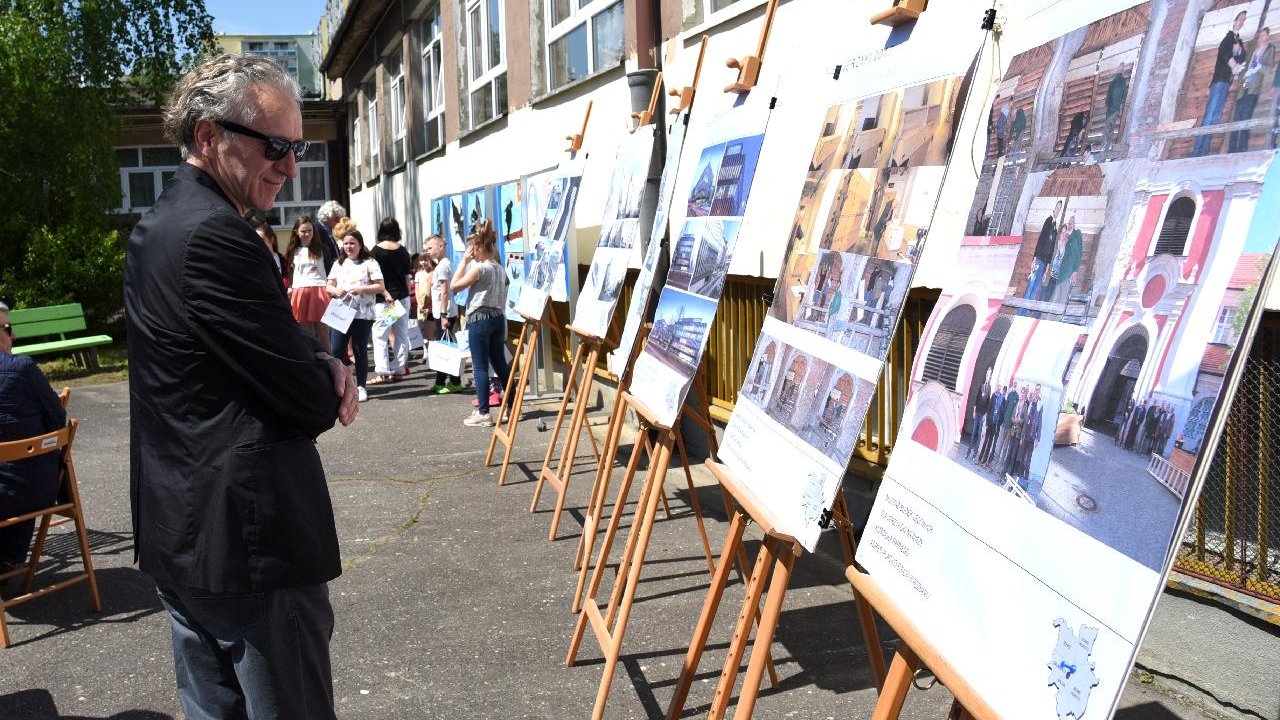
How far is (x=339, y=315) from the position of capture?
1050cm

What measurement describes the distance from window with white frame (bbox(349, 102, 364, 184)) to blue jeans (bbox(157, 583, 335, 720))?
84.0ft

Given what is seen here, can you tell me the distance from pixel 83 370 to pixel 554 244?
1024 cm

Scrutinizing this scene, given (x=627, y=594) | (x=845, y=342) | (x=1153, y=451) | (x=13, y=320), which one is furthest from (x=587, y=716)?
(x=13, y=320)

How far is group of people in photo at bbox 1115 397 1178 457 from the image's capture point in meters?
1.44

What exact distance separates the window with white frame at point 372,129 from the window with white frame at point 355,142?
1.13 meters

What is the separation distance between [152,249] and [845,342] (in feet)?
5.22

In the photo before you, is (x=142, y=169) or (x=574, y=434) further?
(x=142, y=169)


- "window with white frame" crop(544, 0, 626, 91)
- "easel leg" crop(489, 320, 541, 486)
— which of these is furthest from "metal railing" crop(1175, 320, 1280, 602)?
"window with white frame" crop(544, 0, 626, 91)

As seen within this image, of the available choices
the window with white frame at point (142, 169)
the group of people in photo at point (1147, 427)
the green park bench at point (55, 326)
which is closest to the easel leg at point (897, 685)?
the group of people in photo at point (1147, 427)

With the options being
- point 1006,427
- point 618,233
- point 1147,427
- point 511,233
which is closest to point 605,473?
point 618,233

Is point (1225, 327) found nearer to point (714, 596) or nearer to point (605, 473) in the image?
point (714, 596)

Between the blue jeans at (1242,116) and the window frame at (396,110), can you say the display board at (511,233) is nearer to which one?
the blue jeans at (1242,116)

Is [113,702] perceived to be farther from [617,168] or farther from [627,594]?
[617,168]

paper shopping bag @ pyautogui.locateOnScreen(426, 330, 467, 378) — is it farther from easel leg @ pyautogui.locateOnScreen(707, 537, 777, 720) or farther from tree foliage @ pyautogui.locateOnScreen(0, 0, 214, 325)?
tree foliage @ pyautogui.locateOnScreen(0, 0, 214, 325)
